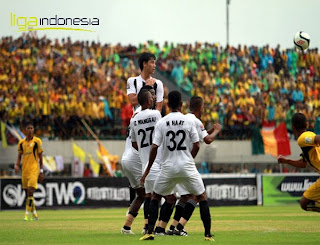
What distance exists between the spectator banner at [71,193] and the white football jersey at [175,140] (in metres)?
18.4

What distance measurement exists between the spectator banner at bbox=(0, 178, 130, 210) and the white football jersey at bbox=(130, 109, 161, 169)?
673 inches

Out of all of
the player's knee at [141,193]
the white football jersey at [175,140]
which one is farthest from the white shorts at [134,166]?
the white football jersey at [175,140]

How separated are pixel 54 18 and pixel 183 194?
59.9ft

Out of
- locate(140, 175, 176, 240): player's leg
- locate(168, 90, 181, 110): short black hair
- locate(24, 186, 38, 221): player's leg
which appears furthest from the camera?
locate(24, 186, 38, 221): player's leg

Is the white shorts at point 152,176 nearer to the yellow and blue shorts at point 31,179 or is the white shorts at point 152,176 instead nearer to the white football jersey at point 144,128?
the white football jersey at point 144,128

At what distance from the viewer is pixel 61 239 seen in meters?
Result: 14.0

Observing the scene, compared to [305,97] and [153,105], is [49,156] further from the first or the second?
[153,105]

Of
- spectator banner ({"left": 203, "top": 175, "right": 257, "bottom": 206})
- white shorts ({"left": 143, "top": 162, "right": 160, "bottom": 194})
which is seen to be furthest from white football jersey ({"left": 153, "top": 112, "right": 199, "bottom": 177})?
spectator banner ({"left": 203, "top": 175, "right": 257, "bottom": 206})

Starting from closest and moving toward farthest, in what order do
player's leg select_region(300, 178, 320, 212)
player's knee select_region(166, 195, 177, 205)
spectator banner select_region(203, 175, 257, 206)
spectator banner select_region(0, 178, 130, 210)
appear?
player's leg select_region(300, 178, 320, 212), player's knee select_region(166, 195, 177, 205), spectator banner select_region(0, 178, 130, 210), spectator banner select_region(203, 175, 257, 206)

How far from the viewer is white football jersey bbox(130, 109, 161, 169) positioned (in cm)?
1391

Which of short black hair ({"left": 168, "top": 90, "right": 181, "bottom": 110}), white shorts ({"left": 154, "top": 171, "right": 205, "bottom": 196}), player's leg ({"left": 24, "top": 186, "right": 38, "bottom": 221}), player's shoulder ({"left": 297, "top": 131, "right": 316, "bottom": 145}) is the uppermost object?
short black hair ({"left": 168, "top": 90, "right": 181, "bottom": 110})

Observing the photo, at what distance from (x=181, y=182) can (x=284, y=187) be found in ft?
70.1

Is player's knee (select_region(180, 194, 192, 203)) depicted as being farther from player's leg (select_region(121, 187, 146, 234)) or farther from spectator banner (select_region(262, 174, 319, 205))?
spectator banner (select_region(262, 174, 319, 205))

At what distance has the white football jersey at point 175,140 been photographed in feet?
41.8
